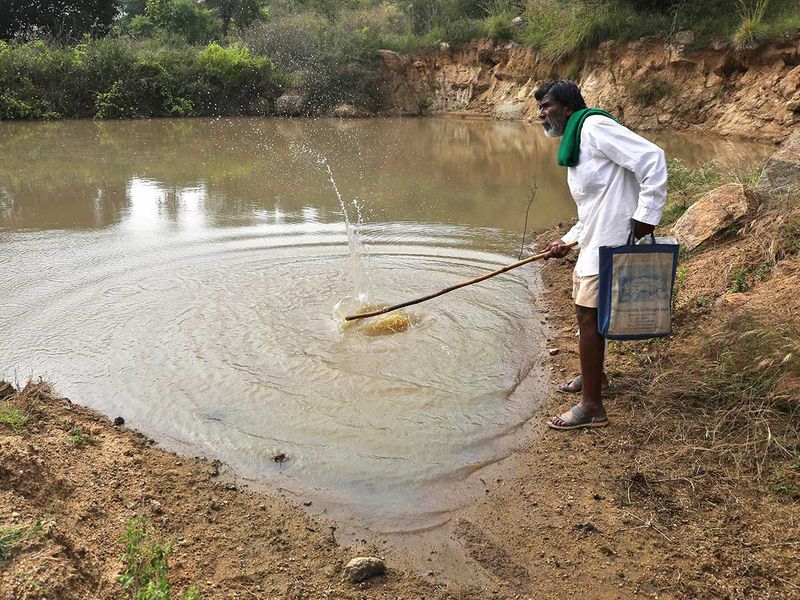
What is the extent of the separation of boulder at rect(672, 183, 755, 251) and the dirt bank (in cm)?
1007

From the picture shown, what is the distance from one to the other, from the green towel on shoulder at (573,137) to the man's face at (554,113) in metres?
0.08

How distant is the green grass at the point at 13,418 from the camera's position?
3061mm

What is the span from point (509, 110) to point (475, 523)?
63.6 ft

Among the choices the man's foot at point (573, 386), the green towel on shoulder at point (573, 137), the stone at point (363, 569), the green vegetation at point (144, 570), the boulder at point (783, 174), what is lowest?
the stone at point (363, 569)

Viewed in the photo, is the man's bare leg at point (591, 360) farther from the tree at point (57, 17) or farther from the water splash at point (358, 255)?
the tree at point (57, 17)

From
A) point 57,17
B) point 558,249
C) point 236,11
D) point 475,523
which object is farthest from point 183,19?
point 475,523

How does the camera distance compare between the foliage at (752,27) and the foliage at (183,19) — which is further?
the foliage at (183,19)

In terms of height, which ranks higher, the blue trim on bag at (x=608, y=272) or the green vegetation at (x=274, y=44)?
the green vegetation at (x=274, y=44)

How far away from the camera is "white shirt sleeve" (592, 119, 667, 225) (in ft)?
9.82

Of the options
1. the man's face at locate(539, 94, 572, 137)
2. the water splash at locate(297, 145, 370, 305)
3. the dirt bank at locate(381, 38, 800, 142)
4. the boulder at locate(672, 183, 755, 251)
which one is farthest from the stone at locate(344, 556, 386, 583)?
the dirt bank at locate(381, 38, 800, 142)

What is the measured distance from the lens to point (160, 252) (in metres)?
6.54

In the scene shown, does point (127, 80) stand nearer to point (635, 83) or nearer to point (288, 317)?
point (635, 83)

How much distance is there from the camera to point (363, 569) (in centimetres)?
240

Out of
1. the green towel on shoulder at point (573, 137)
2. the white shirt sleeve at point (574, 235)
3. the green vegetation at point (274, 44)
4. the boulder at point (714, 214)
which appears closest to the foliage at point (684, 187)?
the boulder at point (714, 214)
